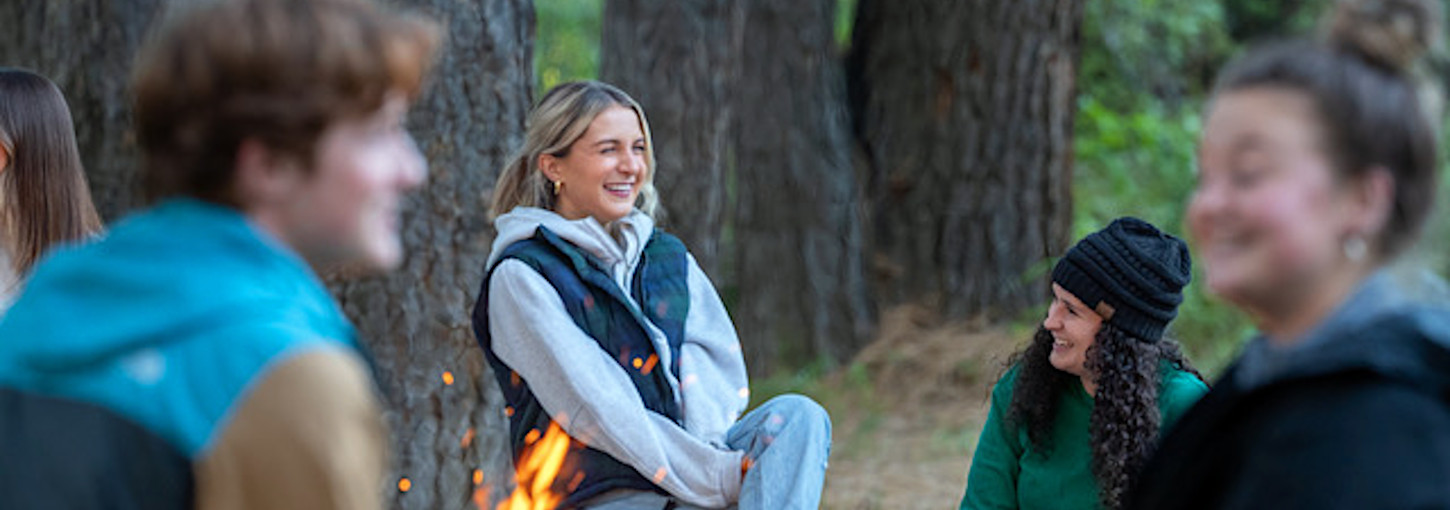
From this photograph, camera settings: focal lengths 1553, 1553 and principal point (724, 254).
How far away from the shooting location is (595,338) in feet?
13.4

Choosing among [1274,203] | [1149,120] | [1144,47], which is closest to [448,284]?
[1274,203]

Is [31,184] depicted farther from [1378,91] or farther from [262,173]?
[1378,91]

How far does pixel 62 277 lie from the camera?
1.87m

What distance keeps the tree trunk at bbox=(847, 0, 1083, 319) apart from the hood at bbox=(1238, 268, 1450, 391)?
322 inches

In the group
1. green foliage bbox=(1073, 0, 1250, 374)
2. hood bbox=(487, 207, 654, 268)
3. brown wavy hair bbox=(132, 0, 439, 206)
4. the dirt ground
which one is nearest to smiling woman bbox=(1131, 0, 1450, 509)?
brown wavy hair bbox=(132, 0, 439, 206)

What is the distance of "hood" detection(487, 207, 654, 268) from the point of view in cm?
421

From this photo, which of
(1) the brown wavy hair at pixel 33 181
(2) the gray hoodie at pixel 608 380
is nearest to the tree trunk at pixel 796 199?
(2) the gray hoodie at pixel 608 380

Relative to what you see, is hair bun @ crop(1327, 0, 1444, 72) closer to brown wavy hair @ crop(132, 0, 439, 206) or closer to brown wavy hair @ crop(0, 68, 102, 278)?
brown wavy hair @ crop(132, 0, 439, 206)

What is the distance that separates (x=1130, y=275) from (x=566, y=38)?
16198 millimetres

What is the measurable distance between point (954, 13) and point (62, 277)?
899cm

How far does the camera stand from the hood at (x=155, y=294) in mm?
1788

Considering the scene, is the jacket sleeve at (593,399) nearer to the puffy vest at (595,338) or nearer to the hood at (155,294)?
the puffy vest at (595,338)

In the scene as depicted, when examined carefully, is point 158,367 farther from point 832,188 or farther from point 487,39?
point 832,188

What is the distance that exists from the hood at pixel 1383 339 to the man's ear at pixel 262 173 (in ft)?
4.33
